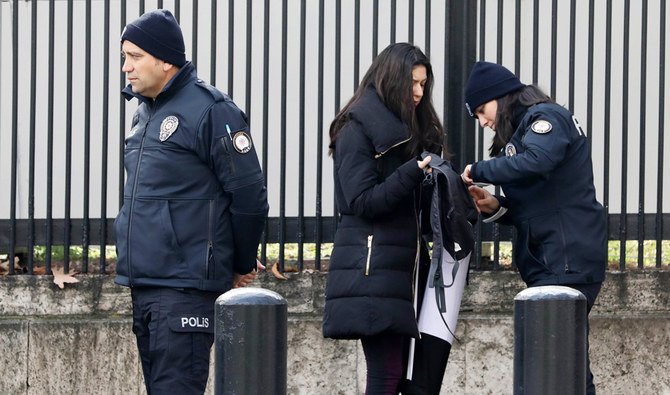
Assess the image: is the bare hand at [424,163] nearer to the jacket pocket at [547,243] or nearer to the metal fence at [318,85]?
the jacket pocket at [547,243]

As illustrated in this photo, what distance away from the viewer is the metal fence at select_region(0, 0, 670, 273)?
25.7 feet

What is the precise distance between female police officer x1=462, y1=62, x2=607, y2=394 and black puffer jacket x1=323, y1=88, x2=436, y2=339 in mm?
349

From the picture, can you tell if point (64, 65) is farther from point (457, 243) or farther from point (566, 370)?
point (566, 370)

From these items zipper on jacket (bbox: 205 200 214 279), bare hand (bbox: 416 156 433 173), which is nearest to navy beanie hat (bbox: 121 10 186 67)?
zipper on jacket (bbox: 205 200 214 279)

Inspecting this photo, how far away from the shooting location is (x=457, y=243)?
5996mm

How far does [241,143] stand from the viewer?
5605 mm

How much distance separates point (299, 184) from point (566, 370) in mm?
3116

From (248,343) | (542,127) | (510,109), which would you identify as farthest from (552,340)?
(510,109)

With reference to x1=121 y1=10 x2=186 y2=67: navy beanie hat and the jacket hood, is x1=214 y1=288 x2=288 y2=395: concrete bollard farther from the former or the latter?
the jacket hood

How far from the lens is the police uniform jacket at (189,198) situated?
216 inches

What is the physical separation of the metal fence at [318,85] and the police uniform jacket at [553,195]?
1641 mm

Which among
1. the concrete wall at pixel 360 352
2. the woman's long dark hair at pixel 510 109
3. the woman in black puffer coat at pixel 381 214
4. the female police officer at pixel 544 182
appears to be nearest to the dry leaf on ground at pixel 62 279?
the concrete wall at pixel 360 352

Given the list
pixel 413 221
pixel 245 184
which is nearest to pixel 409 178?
pixel 413 221

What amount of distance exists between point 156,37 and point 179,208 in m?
0.64
